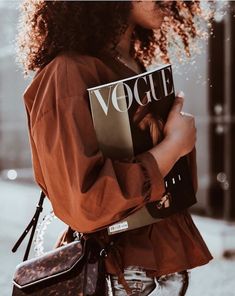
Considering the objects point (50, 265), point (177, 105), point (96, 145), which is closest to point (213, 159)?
point (177, 105)

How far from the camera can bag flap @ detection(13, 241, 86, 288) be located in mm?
1480

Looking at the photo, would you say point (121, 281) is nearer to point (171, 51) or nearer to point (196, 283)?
point (171, 51)

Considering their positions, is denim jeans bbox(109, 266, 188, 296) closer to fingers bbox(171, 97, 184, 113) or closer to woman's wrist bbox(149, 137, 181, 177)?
woman's wrist bbox(149, 137, 181, 177)

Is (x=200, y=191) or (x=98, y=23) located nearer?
(x=98, y=23)

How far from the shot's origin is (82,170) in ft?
4.41

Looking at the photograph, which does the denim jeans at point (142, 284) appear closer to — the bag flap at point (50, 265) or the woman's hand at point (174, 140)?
the bag flap at point (50, 265)

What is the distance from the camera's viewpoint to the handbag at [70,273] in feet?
4.75

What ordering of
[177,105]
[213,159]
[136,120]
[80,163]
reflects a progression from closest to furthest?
[80,163]
[136,120]
[177,105]
[213,159]

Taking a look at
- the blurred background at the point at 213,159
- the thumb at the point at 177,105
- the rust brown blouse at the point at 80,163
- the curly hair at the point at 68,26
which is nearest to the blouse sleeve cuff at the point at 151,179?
the rust brown blouse at the point at 80,163

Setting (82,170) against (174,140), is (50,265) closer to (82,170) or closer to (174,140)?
(82,170)

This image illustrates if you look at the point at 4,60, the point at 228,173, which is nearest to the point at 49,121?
the point at 228,173

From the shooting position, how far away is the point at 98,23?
4.94ft

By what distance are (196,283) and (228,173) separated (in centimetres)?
146

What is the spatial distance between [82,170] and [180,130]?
282mm
